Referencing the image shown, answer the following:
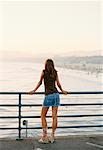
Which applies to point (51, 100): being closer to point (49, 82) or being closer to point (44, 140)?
point (49, 82)

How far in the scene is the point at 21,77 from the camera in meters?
125

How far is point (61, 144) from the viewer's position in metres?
9.69

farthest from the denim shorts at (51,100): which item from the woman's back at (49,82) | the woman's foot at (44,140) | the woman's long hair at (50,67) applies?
the woman's foot at (44,140)

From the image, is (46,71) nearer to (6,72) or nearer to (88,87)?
(88,87)

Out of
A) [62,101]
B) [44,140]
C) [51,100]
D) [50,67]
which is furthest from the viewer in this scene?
[62,101]

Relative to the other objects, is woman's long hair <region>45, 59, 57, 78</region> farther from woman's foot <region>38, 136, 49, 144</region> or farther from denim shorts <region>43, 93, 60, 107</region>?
woman's foot <region>38, 136, 49, 144</region>

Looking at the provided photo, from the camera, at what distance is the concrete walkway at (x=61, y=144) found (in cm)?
936

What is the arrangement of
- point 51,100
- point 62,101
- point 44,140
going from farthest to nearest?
point 62,101
point 44,140
point 51,100

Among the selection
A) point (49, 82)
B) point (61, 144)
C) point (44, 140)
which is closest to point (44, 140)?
point (44, 140)

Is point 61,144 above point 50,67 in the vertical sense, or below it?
below

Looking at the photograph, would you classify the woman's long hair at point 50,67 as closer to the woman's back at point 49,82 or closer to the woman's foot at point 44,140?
the woman's back at point 49,82

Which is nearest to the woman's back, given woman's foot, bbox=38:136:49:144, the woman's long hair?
the woman's long hair

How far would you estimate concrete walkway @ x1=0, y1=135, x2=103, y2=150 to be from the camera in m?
9.36

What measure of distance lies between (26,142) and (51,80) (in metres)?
1.48
